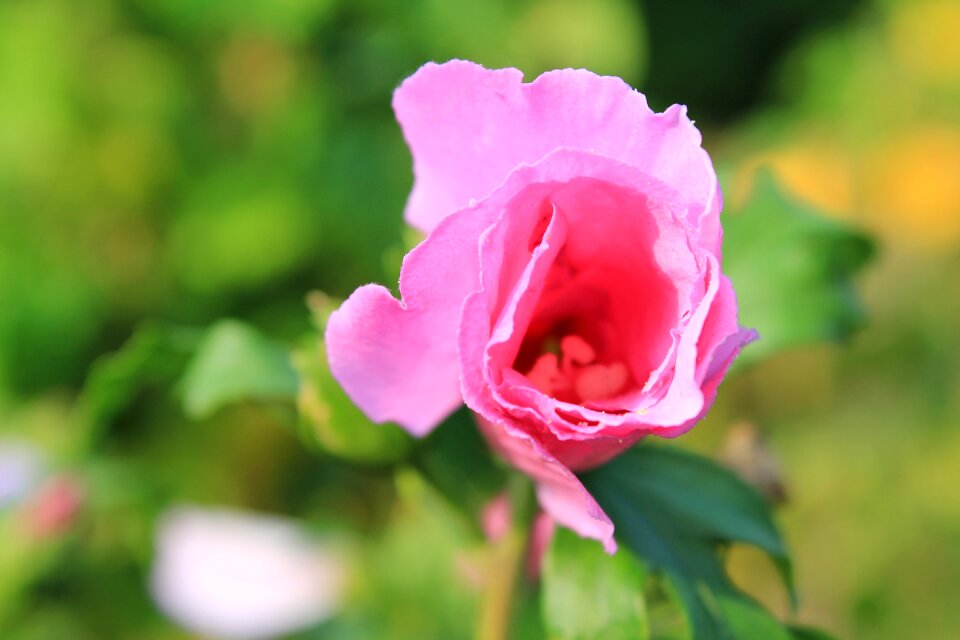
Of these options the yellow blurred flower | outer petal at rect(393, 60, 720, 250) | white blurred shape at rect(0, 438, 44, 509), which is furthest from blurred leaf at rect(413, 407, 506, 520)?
the yellow blurred flower

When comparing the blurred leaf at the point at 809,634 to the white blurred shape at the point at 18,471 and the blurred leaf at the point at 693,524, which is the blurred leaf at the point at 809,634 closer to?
the blurred leaf at the point at 693,524

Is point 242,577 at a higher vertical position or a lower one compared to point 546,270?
lower

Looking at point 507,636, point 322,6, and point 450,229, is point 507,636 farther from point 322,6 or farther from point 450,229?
point 322,6

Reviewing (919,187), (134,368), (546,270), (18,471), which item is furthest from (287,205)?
(546,270)

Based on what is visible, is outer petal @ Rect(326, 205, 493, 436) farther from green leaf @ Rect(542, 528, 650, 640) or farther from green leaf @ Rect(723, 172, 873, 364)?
green leaf @ Rect(723, 172, 873, 364)

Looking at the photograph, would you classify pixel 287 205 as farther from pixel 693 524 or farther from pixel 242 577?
pixel 693 524

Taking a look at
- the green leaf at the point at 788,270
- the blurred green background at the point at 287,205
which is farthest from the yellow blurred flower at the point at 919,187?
the green leaf at the point at 788,270
